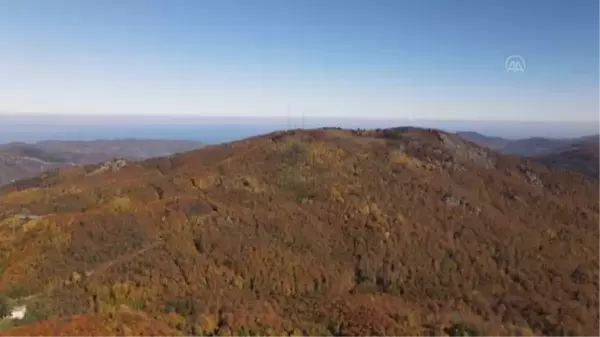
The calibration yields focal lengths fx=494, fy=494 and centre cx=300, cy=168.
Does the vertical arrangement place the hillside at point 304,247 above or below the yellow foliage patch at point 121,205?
below

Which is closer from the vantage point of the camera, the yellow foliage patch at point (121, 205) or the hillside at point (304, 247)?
the hillside at point (304, 247)

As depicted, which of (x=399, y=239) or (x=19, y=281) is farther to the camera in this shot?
(x=399, y=239)

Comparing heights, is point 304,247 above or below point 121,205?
below

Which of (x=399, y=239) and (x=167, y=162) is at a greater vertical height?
(x=167, y=162)

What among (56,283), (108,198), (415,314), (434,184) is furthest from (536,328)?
(108,198)

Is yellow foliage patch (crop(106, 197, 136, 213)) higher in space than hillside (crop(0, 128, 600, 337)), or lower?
higher

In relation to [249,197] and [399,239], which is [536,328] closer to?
[399,239]

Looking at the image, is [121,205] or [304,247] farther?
[304,247]

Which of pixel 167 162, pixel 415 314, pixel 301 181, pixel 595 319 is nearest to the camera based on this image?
pixel 415 314
